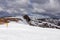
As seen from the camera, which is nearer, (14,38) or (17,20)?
(14,38)

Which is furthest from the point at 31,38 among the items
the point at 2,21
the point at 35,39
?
the point at 2,21

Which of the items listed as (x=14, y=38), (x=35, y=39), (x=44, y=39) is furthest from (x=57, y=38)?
(x=14, y=38)

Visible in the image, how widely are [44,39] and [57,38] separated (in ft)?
1.32

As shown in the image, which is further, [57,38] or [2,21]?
[2,21]

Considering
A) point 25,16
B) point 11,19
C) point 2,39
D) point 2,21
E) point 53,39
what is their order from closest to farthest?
point 2,39 → point 53,39 → point 2,21 → point 11,19 → point 25,16

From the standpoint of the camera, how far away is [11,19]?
6176 millimetres

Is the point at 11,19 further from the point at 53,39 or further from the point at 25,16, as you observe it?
the point at 53,39

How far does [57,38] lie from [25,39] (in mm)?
919

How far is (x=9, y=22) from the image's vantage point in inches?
236

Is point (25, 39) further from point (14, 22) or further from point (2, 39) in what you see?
point (14, 22)

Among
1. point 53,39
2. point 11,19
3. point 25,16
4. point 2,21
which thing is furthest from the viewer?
point 25,16

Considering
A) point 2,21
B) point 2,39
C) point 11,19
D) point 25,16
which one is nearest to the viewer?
point 2,39

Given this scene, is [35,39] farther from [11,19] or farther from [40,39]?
[11,19]

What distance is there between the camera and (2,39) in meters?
3.28
